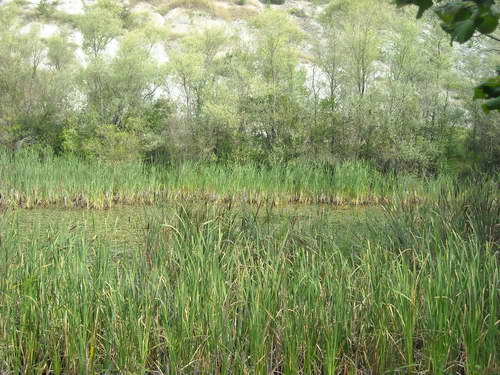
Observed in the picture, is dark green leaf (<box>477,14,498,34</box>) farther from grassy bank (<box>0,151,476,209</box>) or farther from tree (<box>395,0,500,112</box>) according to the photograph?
grassy bank (<box>0,151,476,209</box>)

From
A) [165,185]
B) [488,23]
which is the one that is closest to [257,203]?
[165,185]

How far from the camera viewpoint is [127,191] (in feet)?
29.8

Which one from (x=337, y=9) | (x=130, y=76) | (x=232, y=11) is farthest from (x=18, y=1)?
(x=337, y=9)

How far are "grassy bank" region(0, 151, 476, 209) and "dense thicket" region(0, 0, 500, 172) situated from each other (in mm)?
2571

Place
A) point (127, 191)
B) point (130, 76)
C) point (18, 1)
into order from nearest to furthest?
point (127, 191), point (130, 76), point (18, 1)

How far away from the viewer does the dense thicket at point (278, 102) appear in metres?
12.8

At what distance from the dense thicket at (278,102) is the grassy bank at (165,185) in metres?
2.57

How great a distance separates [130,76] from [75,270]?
12.8 metres

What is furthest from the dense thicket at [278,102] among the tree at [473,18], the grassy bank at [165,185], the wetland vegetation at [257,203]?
the tree at [473,18]

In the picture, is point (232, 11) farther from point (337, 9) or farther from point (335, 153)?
point (335, 153)

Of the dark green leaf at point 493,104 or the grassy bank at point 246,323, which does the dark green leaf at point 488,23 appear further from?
the grassy bank at point 246,323

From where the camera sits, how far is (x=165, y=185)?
9289mm

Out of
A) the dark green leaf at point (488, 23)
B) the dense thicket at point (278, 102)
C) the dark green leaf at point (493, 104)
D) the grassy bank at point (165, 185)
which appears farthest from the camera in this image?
the dense thicket at point (278, 102)

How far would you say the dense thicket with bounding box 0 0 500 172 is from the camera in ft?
42.1
